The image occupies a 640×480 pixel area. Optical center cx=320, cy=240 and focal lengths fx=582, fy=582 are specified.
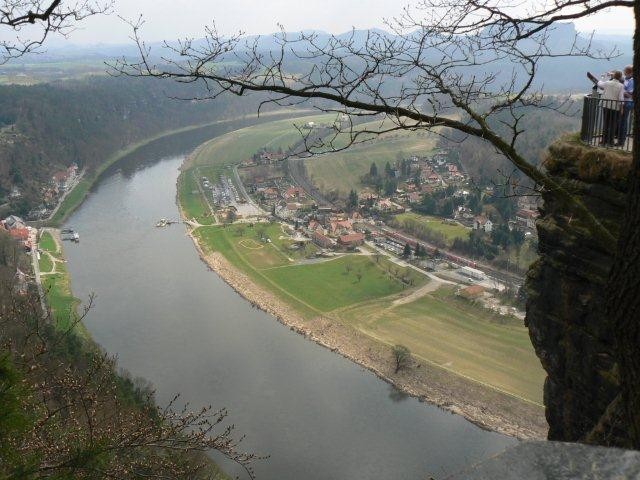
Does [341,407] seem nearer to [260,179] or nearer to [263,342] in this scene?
[263,342]

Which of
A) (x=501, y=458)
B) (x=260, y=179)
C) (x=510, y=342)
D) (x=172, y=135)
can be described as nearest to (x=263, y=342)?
(x=510, y=342)

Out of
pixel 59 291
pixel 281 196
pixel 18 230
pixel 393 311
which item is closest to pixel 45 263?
pixel 59 291

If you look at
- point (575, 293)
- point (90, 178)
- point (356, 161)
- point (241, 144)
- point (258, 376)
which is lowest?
point (258, 376)

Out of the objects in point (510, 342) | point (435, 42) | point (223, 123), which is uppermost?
point (435, 42)

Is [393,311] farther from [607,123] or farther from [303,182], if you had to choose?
[303,182]

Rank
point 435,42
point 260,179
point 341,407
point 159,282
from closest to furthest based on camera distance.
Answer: point 435,42, point 341,407, point 159,282, point 260,179

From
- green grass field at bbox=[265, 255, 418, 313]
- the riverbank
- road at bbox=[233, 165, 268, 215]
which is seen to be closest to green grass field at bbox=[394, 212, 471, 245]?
green grass field at bbox=[265, 255, 418, 313]

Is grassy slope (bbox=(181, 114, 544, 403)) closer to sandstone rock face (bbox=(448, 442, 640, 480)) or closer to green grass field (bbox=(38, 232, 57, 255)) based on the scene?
green grass field (bbox=(38, 232, 57, 255))
